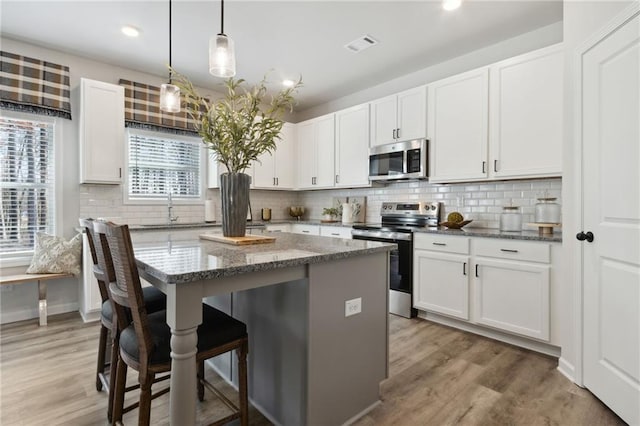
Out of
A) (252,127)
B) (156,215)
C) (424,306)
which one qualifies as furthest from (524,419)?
(156,215)

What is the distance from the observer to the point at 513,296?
8.87 ft

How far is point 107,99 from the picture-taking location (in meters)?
3.53

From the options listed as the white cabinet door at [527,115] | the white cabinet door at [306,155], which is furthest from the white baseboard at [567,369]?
the white cabinet door at [306,155]

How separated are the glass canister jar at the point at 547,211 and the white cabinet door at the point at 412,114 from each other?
132cm

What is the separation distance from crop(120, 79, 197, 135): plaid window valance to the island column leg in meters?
3.39

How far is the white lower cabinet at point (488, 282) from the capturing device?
101 inches

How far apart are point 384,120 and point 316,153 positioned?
1.27 m

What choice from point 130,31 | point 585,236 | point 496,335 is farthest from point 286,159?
point 585,236

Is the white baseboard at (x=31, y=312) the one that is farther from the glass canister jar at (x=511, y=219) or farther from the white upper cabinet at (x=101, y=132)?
the glass canister jar at (x=511, y=219)

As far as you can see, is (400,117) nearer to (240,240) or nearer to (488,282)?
(488,282)

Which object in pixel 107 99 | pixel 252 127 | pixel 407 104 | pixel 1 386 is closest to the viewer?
pixel 252 127

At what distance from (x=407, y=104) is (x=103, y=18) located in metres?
3.05

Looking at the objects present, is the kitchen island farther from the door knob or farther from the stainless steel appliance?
the stainless steel appliance

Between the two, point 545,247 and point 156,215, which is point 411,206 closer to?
point 545,247
